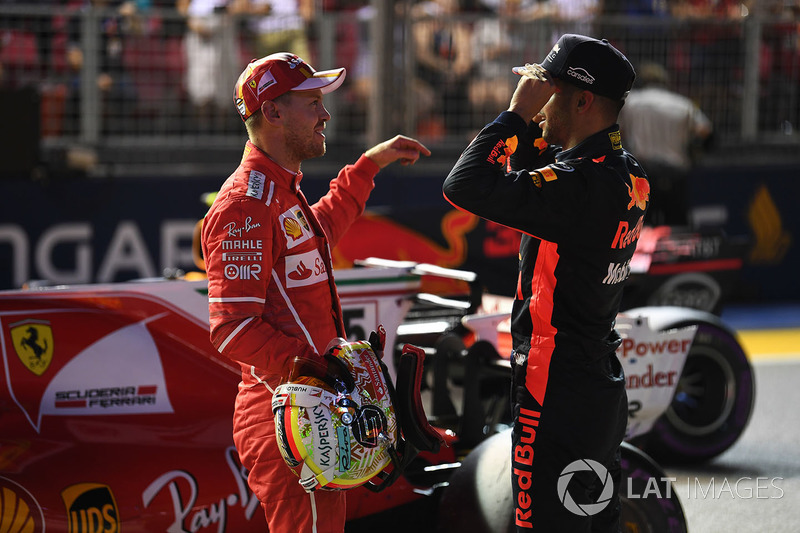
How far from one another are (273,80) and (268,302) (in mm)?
691

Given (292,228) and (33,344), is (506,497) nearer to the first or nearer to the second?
(292,228)

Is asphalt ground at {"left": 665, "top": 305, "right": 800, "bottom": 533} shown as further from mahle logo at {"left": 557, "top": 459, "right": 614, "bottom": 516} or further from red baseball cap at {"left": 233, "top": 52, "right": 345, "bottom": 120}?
red baseball cap at {"left": 233, "top": 52, "right": 345, "bottom": 120}

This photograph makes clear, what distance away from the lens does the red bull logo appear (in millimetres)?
3164

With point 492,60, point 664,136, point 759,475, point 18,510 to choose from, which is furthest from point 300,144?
point 664,136

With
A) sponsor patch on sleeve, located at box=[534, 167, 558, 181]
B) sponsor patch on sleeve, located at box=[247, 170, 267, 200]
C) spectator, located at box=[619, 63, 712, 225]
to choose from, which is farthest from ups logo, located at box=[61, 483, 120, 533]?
spectator, located at box=[619, 63, 712, 225]

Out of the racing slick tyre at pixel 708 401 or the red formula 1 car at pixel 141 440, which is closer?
the red formula 1 car at pixel 141 440

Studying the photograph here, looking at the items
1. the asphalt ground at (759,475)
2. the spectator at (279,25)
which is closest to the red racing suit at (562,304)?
the asphalt ground at (759,475)

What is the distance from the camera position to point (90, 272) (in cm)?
934

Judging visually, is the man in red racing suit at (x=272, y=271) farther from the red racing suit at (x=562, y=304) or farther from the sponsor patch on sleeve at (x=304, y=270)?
the red racing suit at (x=562, y=304)

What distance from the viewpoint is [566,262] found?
3.11 metres

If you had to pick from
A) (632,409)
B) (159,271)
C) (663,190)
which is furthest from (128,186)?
(632,409)

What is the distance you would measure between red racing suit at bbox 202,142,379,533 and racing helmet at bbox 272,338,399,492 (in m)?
0.08

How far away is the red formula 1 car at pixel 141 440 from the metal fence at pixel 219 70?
566 centimetres

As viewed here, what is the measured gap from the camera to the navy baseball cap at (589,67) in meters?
3.12
